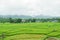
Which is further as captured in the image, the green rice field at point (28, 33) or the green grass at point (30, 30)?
the green grass at point (30, 30)

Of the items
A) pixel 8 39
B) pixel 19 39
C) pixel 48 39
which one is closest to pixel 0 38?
pixel 8 39

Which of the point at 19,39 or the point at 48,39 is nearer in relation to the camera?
the point at 48,39

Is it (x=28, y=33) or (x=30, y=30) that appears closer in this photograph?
(x=28, y=33)

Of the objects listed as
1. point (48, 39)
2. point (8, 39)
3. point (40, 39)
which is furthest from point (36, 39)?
point (8, 39)

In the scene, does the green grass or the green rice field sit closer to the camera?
the green rice field

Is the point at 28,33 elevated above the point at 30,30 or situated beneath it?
situated beneath

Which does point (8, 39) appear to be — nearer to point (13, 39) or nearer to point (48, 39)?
point (13, 39)

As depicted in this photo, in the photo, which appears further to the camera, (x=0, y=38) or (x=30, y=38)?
(x=30, y=38)

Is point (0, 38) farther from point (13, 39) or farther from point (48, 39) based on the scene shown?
point (48, 39)
